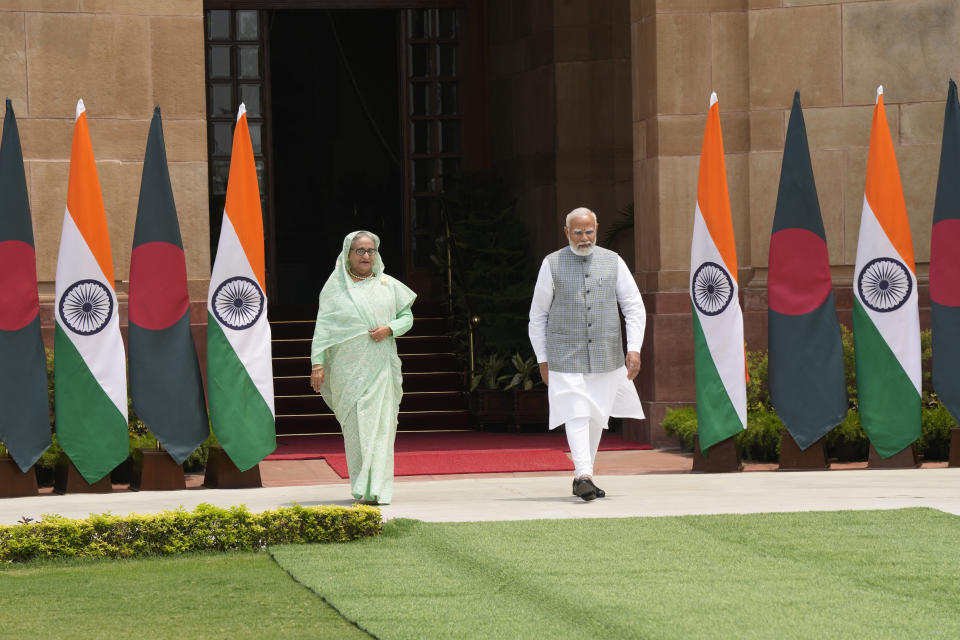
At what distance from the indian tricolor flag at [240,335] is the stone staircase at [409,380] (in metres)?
4.94

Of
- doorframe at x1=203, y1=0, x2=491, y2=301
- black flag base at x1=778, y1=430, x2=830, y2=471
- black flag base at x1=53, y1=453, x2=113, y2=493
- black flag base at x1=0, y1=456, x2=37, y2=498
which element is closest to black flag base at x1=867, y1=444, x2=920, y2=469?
black flag base at x1=778, y1=430, x2=830, y2=471

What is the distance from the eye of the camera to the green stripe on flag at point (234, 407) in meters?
10.6

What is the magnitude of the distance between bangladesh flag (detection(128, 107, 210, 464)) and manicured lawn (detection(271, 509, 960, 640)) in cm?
305

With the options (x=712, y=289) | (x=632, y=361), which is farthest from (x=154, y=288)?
(x=712, y=289)

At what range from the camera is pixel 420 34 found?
19203 millimetres

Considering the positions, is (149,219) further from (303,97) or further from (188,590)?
(303,97)

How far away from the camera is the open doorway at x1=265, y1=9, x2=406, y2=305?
2420 cm

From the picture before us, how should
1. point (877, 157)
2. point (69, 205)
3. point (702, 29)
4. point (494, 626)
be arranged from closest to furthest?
point (494, 626) < point (69, 205) < point (877, 157) < point (702, 29)

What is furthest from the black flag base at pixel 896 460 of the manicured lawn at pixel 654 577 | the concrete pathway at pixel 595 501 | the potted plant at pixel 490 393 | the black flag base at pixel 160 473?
the black flag base at pixel 160 473

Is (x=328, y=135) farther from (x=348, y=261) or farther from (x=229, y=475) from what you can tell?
(x=348, y=261)

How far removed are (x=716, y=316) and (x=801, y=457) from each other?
127 centimetres

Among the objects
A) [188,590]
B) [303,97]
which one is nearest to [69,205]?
[188,590]

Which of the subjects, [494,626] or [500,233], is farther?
[500,233]

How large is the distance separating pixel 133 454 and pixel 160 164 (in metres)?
2.14
